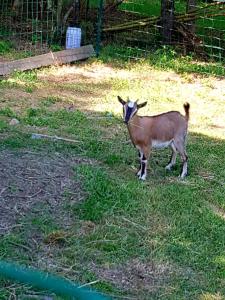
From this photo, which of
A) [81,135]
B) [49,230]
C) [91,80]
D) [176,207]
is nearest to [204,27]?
[91,80]

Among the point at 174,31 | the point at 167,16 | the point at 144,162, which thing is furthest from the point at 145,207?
the point at 174,31

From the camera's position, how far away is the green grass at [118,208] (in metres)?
4.03

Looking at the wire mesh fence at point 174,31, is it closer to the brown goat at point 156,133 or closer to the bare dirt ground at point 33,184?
the brown goat at point 156,133

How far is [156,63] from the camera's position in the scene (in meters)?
10.3

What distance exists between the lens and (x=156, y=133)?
225 inches

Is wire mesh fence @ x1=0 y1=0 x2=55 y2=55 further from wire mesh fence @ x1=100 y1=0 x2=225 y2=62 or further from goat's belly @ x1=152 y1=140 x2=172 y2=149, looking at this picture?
goat's belly @ x1=152 y1=140 x2=172 y2=149

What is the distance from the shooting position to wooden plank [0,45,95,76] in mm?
9305

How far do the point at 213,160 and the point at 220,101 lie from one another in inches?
96.8

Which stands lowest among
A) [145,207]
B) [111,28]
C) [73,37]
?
[145,207]

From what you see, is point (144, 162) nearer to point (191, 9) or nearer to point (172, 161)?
point (172, 161)

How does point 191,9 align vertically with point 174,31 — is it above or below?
above

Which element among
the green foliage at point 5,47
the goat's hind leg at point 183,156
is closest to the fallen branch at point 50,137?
the goat's hind leg at point 183,156

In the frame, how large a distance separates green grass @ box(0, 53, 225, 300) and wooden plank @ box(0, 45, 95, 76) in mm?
740

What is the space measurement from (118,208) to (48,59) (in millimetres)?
5331
